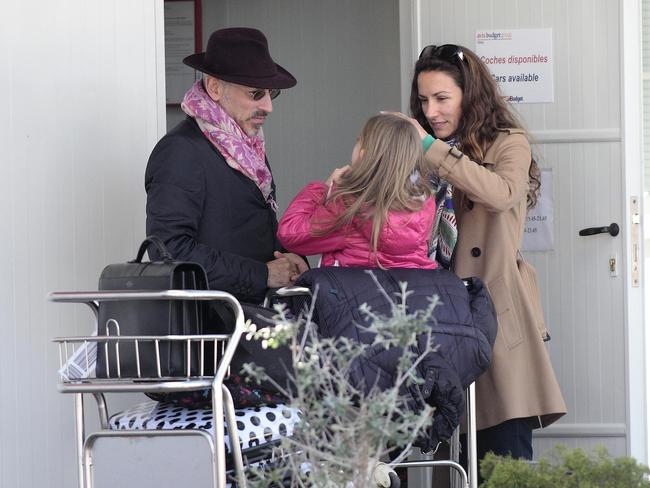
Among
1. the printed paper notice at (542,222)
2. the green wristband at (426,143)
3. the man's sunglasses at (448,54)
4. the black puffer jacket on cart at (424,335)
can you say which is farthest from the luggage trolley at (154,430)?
the printed paper notice at (542,222)

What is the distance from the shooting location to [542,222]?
14.6ft

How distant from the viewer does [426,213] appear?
3135mm

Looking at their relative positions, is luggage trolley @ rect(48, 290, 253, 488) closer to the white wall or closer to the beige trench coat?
the white wall

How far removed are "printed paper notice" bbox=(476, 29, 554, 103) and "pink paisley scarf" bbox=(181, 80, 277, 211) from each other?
1.41m

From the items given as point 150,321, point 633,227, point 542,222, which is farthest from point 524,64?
point 150,321

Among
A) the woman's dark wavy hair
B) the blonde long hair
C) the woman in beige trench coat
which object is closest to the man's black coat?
the blonde long hair

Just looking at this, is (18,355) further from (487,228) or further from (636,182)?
(636,182)

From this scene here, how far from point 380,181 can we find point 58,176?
1.02 m

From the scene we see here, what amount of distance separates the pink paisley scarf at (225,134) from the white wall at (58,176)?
44cm

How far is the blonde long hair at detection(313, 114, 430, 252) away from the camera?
3.05 metres

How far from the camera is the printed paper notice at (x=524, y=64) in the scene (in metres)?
4.45

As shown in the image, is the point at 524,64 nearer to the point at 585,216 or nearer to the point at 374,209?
the point at 585,216

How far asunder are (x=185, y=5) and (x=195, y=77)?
37 cm

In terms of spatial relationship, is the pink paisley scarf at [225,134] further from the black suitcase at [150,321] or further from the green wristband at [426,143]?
the black suitcase at [150,321]
